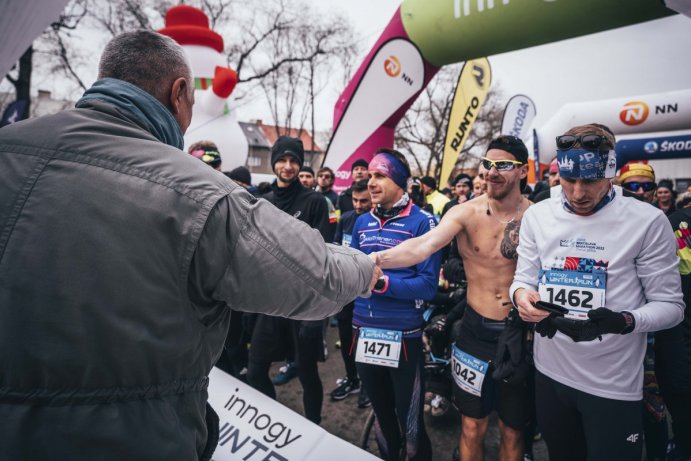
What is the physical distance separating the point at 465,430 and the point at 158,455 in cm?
218

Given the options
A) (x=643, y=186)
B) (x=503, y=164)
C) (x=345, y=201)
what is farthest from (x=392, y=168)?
(x=345, y=201)

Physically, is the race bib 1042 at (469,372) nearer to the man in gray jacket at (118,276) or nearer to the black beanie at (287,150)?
the man in gray jacket at (118,276)

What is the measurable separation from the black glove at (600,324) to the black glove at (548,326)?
81mm

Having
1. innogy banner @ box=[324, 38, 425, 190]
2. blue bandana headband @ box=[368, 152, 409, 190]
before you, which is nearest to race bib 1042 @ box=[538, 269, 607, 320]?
blue bandana headband @ box=[368, 152, 409, 190]

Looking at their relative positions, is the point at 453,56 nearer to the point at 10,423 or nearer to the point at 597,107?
the point at 597,107

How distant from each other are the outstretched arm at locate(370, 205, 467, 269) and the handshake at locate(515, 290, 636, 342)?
0.74 m

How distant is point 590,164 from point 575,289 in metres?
0.66

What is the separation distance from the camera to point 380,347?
2.56 m

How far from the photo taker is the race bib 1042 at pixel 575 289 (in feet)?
6.12

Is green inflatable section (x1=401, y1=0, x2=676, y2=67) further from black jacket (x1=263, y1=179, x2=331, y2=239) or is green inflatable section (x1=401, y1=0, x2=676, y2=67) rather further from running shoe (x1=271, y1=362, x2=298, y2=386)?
running shoe (x1=271, y1=362, x2=298, y2=386)

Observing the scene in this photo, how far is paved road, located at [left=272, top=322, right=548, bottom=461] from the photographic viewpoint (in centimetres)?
314

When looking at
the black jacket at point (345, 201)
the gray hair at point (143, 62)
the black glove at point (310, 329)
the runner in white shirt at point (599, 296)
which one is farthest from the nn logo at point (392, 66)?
the gray hair at point (143, 62)

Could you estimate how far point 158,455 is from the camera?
92cm

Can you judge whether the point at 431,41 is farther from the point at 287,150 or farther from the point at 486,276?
the point at 486,276
